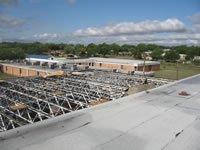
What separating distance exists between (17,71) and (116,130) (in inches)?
1508

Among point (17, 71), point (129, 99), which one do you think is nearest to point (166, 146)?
point (129, 99)

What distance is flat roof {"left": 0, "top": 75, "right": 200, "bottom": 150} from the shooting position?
14.7 ft

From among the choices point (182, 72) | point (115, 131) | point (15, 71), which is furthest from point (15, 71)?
point (115, 131)

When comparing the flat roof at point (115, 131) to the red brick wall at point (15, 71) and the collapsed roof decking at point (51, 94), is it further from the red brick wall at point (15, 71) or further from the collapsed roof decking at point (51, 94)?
the red brick wall at point (15, 71)

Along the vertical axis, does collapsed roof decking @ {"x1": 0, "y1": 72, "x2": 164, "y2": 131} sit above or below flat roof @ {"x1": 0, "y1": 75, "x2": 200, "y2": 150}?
below

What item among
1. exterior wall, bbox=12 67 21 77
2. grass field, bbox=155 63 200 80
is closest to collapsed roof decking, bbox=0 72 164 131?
grass field, bbox=155 63 200 80

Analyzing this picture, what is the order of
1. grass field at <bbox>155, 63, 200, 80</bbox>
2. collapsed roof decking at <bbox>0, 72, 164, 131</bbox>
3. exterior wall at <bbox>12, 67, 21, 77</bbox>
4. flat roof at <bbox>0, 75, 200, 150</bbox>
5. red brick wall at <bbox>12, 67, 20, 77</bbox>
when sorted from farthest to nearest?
red brick wall at <bbox>12, 67, 20, 77</bbox> < exterior wall at <bbox>12, 67, 21, 77</bbox> < grass field at <bbox>155, 63, 200, 80</bbox> < collapsed roof decking at <bbox>0, 72, 164, 131</bbox> < flat roof at <bbox>0, 75, 200, 150</bbox>

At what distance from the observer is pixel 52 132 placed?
16.8ft

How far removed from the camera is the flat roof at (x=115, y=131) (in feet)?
14.7

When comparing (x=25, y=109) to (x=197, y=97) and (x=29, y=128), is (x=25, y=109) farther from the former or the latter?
(x=197, y=97)

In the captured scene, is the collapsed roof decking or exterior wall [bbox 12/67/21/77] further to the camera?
exterior wall [bbox 12/67/21/77]

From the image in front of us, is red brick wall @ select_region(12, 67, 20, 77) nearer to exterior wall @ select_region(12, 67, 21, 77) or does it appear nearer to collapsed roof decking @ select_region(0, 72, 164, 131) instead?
exterior wall @ select_region(12, 67, 21, 77)

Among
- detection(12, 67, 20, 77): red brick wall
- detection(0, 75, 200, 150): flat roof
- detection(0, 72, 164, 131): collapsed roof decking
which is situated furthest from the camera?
detection(12, 67, 20, 77): red brick wall

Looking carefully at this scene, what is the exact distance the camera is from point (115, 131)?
5320 mm
